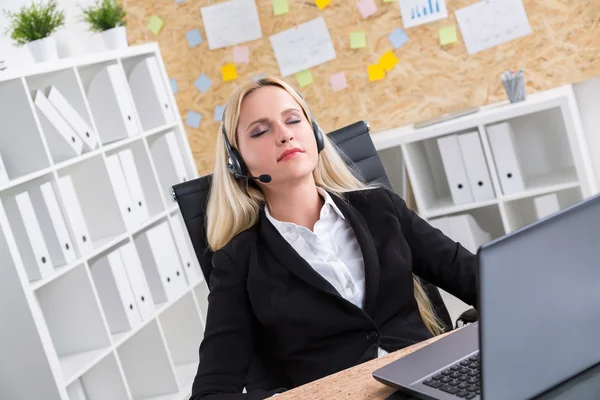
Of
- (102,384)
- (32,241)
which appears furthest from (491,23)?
(102,384)

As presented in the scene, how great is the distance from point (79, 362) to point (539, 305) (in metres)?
2.18

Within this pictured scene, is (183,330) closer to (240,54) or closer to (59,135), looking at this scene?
(59,135)

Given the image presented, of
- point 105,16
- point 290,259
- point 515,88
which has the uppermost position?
point 105,16

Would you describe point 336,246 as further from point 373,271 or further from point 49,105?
point 49,105

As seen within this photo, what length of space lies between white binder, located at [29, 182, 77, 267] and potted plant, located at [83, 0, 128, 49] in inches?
36.4

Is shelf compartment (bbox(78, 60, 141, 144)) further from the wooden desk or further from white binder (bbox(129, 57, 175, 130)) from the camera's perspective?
the wooden desk

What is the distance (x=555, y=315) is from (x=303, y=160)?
805 millimetres

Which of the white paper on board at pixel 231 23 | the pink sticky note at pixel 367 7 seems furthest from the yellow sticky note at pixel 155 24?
the pink sticky note at pixel 367 7

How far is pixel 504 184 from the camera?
10.6 ft

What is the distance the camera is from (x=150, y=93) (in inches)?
141

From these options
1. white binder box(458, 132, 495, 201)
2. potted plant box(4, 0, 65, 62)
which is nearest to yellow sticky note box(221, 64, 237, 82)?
potted plant box(4, 0, 65, 62)

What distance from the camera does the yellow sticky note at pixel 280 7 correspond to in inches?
144

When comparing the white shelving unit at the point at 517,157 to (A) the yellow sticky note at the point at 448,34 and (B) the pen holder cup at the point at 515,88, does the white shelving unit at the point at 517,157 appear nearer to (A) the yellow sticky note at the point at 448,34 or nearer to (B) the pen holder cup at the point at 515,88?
(B) the pen holder cup at the point at 515,88

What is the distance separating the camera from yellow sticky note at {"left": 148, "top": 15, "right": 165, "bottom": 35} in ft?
12.5
